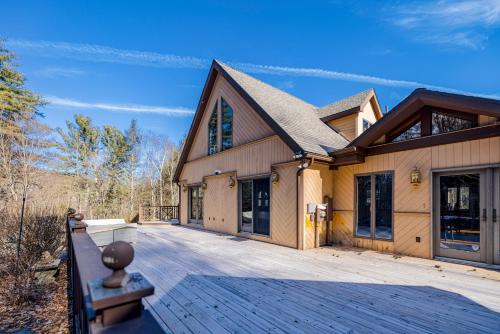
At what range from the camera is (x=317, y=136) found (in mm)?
8484

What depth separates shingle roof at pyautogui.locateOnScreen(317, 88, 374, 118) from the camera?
10.4 m

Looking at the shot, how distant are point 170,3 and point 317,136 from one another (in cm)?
871

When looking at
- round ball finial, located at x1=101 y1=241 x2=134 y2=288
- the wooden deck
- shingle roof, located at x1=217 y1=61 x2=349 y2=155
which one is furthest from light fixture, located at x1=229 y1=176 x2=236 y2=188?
round ball finial, located at x1=101 y1=241 x2=134 y2=288

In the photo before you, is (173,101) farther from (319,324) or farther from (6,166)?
(319,324)

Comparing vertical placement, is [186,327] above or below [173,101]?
below

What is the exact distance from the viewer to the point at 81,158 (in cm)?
1948

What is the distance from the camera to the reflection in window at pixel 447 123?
18.1 ft

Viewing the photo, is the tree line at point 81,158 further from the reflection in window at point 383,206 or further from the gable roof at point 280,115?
the reflection in window at point 383,206

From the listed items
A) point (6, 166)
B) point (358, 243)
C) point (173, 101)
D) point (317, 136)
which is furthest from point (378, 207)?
point (173, 101)

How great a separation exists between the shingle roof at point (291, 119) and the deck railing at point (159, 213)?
30.3 feet

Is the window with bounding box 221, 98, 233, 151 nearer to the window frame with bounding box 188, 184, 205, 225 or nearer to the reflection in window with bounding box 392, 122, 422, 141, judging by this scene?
the window frame with bounding box 188, 184, 205, 225

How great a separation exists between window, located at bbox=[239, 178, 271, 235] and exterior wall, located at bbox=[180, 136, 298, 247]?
237 millimetres

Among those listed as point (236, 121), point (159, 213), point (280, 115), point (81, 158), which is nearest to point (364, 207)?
point (280, 115)

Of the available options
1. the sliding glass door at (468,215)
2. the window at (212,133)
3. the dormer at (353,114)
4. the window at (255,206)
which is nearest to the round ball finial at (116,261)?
the sliding glass door at (468,215)
